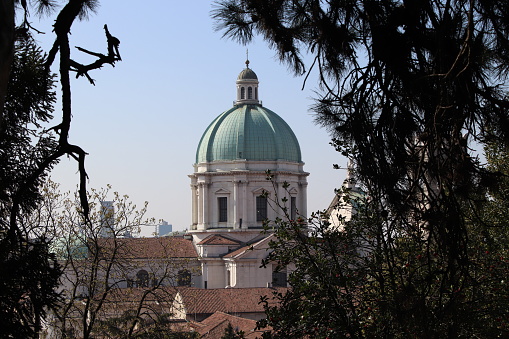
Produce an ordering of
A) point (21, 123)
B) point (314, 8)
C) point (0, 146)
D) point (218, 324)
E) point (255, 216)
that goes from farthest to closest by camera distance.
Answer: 1. point (255, 216)
2. point (218, 324)
3. point (21, 123)
4. point (0, 146)
5. point (314, 8)

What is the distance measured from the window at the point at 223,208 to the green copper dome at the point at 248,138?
3.04 meters

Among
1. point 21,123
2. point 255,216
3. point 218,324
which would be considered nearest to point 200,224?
point 255,216

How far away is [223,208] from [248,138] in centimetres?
552

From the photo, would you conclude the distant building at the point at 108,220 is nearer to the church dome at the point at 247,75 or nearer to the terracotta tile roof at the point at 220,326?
the terracotta tile roof at the point at 220,326

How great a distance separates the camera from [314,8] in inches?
267

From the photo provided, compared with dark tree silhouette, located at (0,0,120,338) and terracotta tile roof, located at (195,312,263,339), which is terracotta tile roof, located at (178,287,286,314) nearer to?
terracotta tile roof, located at (195,312,263,339)

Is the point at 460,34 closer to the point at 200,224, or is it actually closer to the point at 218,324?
the point at 218,324

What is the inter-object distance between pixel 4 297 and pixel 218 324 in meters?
31.0

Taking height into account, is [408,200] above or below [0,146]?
below

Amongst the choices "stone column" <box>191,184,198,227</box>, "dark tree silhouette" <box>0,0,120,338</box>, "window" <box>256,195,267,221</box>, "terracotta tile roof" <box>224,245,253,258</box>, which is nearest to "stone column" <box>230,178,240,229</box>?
"window" <box>256,195,267,221</box>

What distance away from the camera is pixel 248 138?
66812 mm

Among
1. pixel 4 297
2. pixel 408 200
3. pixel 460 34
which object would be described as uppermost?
pixel 460 34

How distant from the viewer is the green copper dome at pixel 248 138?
66.4m

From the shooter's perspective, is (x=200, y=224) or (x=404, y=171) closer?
(x=404, y=171)
